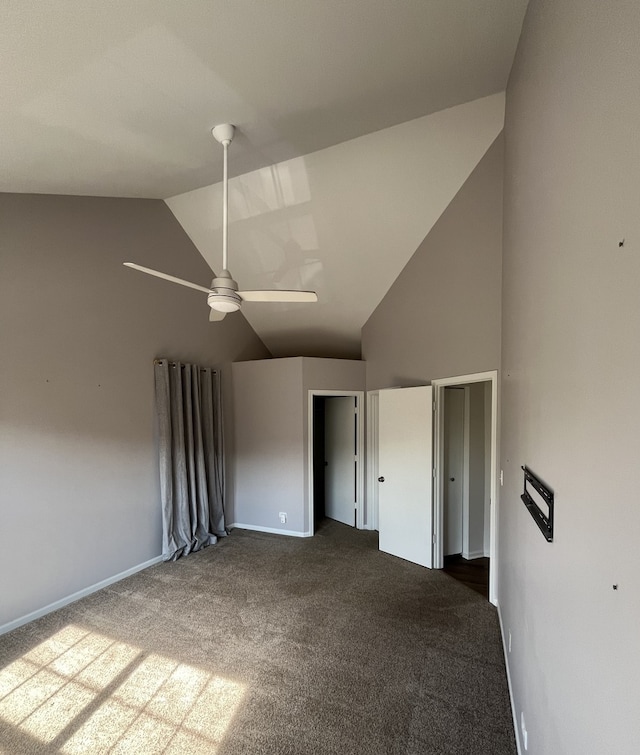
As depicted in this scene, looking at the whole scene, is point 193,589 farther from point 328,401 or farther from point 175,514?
point 328,401

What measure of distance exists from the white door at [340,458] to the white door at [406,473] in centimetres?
96

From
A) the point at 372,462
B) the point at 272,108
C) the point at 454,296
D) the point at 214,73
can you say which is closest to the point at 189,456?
the point at 372,462

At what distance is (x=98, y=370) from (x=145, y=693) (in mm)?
2571

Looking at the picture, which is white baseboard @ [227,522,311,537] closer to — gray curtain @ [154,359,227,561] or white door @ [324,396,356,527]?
gray curtain @ [154,359,227,561]

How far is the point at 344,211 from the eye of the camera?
12.8 ft

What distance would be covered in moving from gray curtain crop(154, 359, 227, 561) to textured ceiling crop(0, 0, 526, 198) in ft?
7.15

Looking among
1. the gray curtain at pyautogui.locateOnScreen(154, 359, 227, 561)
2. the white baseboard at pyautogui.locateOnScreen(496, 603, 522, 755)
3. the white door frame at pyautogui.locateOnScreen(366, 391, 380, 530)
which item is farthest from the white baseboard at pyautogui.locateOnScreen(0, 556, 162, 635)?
the white baseboard at pyautogui.locateOnScreen(496, 603, 522, 755)

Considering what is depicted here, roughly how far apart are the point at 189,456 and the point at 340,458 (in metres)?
2.18

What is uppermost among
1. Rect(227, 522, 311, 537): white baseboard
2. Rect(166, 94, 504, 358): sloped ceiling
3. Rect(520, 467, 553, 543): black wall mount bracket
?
Rect(166, 94, 504, 358): sloped ceiling

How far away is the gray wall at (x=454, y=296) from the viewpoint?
3391 millimetres

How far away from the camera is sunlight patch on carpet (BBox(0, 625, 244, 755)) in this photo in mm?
2094

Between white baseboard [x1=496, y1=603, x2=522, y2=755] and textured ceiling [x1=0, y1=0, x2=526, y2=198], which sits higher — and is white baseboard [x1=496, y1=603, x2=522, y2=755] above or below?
below

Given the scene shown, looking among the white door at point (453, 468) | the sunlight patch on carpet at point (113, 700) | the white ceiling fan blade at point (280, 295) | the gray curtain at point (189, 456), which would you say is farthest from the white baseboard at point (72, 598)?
the white door at point (453, 468)

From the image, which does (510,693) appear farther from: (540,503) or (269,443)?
(269,443)
